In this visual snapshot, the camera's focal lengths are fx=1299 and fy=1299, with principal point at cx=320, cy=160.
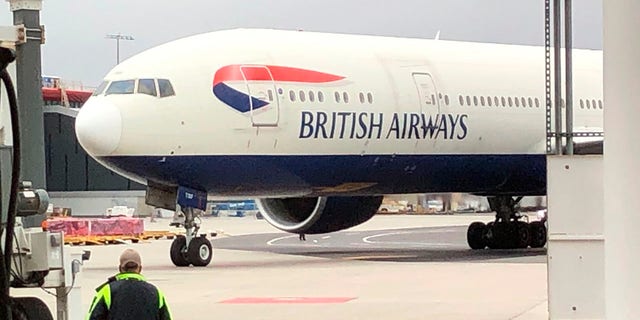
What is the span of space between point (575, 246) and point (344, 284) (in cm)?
1021

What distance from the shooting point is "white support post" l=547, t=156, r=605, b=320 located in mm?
6152

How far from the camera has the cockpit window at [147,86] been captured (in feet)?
61.9

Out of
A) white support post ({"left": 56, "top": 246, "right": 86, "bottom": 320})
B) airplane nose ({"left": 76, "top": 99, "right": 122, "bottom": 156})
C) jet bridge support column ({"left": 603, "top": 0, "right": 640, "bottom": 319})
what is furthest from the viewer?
airplane nose ({"left": 76, "top": 99, "right": 122, "bottom": 156})

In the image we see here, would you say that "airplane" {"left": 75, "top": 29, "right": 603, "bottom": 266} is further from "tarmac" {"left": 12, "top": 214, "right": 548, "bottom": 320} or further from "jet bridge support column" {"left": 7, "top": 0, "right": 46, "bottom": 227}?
"jet bridge support column" {"left": 7, "top": 0, "right": 46, "bottom": 227}

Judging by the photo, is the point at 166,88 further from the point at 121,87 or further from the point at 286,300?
the point at 286,300

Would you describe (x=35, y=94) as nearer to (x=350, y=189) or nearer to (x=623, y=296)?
(x=623, y=296)

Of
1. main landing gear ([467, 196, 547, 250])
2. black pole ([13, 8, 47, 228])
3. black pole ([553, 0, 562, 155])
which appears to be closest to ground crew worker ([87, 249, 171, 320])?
black pole ([13, 8, 47, 228])

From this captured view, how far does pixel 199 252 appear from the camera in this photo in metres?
19.6

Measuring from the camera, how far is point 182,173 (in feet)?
63.0

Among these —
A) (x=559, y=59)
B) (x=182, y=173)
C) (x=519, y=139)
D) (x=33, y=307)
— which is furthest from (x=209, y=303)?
(x=519, y=139)

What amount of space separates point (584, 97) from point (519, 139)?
181cm

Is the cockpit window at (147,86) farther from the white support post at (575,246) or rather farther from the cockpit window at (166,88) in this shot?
the white support post at (575,246)

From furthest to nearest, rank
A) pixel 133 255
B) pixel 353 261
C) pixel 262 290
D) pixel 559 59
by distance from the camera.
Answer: pixel 353 261, pixel 262 290, pixel 133 255, pixel 559 59

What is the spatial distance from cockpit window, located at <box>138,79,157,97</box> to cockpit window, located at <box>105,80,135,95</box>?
0.14m
